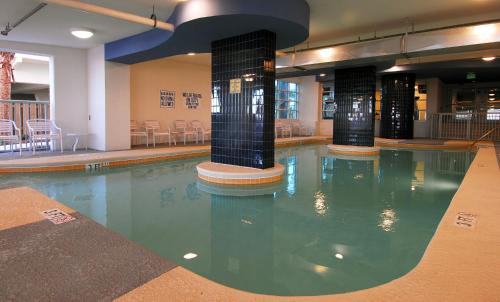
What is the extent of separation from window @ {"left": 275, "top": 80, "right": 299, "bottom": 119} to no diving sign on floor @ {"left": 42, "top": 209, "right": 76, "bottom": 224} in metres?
13.1

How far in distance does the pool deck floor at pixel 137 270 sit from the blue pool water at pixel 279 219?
392 mm

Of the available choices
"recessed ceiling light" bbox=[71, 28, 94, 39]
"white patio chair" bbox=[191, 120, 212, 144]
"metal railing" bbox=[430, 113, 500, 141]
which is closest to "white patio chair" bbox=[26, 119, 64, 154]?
"recessed ceiling light" bbox=[71, 28, 94, 39]

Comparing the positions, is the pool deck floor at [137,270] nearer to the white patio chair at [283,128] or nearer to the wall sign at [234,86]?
the wall sign at [234,86]

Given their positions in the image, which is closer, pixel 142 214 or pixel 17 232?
pixel 17 232

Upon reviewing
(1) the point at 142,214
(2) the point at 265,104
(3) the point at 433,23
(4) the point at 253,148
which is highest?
(3) the point at 433,23

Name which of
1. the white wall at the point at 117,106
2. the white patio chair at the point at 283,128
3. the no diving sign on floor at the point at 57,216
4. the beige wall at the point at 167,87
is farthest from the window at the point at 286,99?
the no diving sign on floor at the point at 57,216

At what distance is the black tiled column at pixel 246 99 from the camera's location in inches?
216

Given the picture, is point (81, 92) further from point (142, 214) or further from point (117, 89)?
point (142, 214)

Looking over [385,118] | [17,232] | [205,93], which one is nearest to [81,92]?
[205,93]

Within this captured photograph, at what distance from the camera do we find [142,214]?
3533mm

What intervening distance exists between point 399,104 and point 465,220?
11.2m

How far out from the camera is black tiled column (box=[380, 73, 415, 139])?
12.6 m

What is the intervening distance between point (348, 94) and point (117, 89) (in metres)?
6.61

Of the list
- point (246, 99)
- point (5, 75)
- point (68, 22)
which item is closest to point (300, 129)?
point (246, 99)
